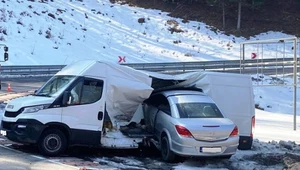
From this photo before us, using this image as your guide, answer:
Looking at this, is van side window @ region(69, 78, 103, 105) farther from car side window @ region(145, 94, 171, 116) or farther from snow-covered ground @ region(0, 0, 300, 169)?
snow-covered ground @ region(0, 0, 300, 169)

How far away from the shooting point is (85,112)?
40.3ft

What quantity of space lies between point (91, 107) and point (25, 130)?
65.6 inches

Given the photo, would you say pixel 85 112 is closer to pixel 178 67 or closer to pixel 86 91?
pixel 86 91

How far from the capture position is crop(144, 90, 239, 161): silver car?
1154cm

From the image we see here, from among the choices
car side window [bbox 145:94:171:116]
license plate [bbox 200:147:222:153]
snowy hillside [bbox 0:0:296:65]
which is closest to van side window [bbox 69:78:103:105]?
car side window [bbox 145:94:171:116]

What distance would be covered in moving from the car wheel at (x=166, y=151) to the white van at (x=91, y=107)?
734 mm

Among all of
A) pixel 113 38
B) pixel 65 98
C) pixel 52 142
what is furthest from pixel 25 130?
pixel 113 38

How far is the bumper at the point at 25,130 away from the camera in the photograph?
11629 mm

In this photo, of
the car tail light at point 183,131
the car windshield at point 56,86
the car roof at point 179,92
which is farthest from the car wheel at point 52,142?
the car roof at point 179,92

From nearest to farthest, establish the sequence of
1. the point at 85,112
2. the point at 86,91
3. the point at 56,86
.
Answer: the point at 85,112 → the point at 86,91 → the point at 56,86

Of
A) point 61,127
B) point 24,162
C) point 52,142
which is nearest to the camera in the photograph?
point 24,162

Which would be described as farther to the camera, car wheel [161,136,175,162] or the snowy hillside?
the snowy hillside

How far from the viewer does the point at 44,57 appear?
3725cm

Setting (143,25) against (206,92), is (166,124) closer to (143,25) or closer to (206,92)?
(206,92)
